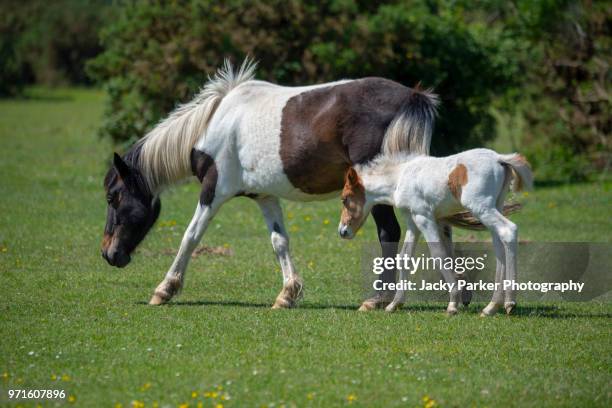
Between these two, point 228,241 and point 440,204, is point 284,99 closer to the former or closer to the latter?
point 440,204

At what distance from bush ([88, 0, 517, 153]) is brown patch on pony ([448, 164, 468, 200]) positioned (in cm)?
967

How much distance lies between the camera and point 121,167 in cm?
941

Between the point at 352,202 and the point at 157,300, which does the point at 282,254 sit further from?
the point at 157,300

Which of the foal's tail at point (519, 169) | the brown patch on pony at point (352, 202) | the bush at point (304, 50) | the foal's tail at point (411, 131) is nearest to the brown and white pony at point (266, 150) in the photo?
the foal's tail at point (411, 131)

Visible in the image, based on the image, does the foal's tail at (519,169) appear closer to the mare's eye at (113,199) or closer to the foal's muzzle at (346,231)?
the foal's muzzle at (346,231)

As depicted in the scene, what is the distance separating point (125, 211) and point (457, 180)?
3.28 metres

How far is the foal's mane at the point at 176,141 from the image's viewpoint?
370 inches

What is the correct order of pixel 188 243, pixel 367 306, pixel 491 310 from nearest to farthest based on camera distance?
pixel 491 310, pixel 367 306, pixel 188 243

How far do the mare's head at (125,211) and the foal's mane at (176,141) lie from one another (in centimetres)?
11

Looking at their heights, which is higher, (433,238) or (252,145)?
(252,145)

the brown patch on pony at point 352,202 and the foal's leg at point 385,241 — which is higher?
the brown patch on pony at point 352,202

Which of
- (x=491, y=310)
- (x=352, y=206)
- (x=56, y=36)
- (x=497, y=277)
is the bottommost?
(x=56, y=36)

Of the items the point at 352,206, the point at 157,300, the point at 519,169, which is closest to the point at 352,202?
the point at 352,206

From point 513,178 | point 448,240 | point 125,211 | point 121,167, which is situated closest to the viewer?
point 513,178
